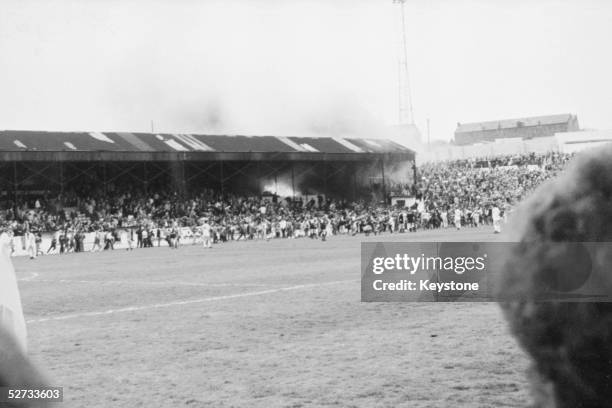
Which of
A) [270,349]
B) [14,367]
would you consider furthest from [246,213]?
[14,367]

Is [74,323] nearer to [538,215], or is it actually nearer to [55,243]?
[538,215]

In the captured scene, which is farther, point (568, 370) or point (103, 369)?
point (103, 369)

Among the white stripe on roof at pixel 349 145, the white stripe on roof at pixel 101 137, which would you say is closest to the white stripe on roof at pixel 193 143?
the white stripe on roof at pixel 101 137

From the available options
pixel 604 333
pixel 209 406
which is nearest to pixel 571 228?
pixel 604 333

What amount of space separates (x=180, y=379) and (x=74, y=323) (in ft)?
13.9

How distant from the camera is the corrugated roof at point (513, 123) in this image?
103 metres

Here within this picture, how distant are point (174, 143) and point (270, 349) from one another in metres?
34.9

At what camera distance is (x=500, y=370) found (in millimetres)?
6254

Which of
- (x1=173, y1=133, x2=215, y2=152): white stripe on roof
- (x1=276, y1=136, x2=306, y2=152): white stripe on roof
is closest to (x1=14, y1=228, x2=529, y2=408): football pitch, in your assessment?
(x1=173, y1=133, x2=215, y2=152): white stripe on roof

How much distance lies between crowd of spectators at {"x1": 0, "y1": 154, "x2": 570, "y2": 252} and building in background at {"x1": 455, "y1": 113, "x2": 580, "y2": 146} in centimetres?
5190

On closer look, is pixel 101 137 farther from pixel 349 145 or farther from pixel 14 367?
pixel 14 367

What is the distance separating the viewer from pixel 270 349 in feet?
25.0

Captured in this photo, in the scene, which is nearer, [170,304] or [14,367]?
[14,367]

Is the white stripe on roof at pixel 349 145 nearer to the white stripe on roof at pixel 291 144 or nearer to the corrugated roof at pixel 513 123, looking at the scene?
the white stripe on roof at pixel 291 144
